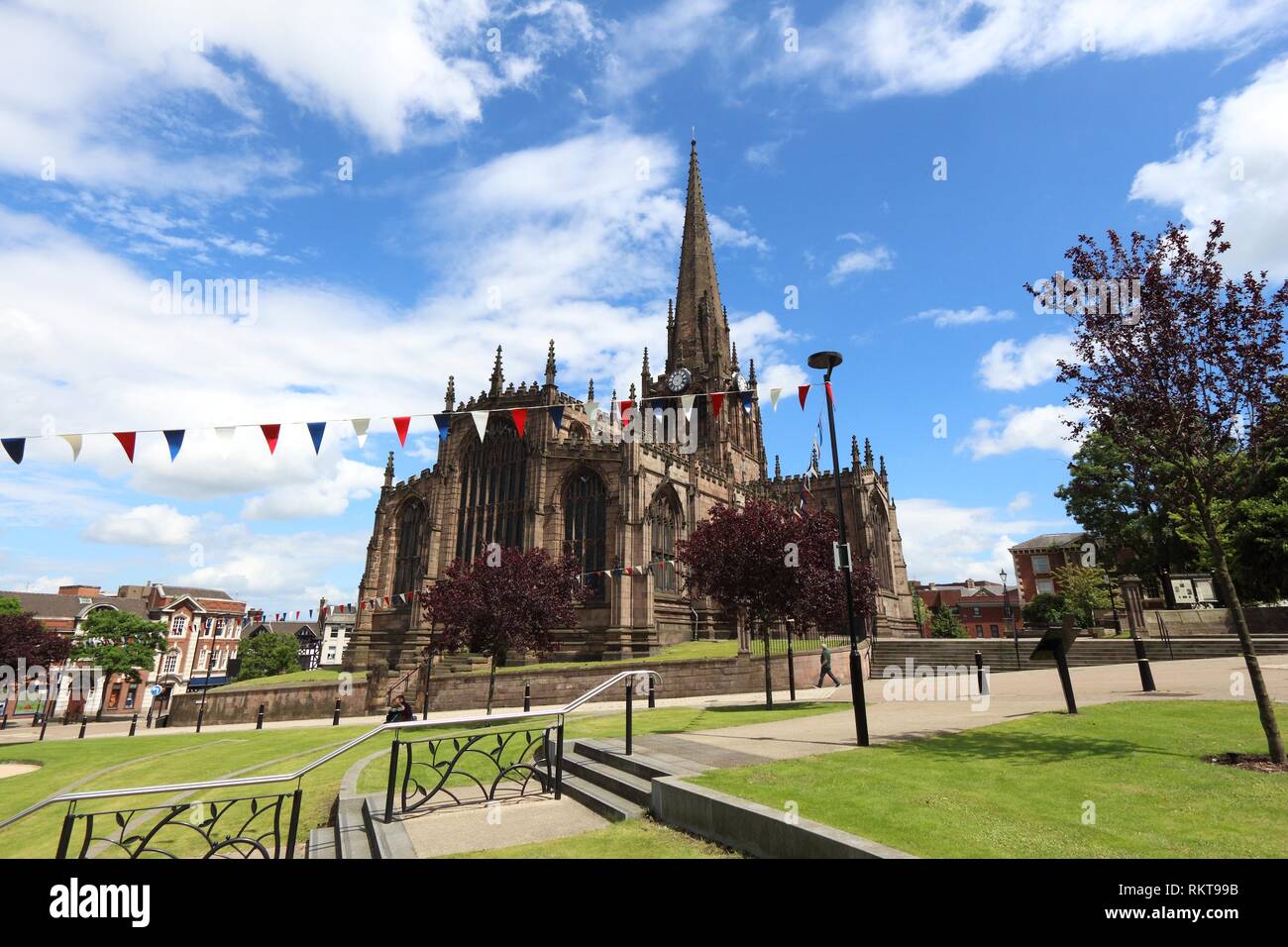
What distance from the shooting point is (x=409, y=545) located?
1687 inches

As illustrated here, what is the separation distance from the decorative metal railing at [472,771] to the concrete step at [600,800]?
13.1 inches

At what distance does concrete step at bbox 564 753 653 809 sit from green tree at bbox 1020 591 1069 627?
175 ft

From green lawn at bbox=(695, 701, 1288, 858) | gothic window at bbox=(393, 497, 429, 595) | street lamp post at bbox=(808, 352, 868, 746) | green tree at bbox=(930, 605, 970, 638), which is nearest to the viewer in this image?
green lawn at bbox=(695, 701, 1288, 858)

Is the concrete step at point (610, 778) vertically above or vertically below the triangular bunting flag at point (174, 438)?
below

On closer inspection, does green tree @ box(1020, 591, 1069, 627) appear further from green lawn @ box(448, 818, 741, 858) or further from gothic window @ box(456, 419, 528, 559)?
green lawn @ box(448, 818, 741, 858)

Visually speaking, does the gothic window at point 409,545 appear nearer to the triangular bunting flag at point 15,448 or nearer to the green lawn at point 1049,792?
the triangular bunting flag at point 15,448

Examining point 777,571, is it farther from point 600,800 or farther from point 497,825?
point 497,825

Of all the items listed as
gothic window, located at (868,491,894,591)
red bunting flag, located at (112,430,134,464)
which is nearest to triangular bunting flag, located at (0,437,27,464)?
red bunting flag, located at (112,430,134,464)

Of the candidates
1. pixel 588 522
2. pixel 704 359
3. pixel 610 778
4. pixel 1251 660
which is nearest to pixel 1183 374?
pixel 1251 660

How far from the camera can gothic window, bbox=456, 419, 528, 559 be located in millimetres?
39188

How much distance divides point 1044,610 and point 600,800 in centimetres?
6272

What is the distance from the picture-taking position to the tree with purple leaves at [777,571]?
18.3 m

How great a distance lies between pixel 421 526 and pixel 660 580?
55.4 ft

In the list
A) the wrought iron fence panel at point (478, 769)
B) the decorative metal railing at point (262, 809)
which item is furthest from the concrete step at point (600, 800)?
the wrought iron fence panel at point (478, 769)
